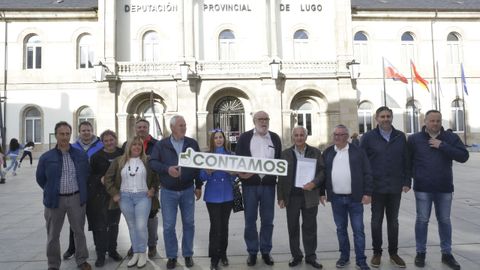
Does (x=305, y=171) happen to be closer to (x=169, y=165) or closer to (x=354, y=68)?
(x=169, y=165)

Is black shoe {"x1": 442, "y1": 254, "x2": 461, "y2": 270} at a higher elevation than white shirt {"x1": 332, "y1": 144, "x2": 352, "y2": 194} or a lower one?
lower

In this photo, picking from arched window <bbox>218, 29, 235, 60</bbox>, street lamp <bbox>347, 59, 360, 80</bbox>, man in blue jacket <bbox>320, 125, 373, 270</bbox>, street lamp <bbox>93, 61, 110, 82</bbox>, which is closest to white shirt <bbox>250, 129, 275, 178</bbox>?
man in blue jacket <bbox>320, 125, 373, 270</bbox>

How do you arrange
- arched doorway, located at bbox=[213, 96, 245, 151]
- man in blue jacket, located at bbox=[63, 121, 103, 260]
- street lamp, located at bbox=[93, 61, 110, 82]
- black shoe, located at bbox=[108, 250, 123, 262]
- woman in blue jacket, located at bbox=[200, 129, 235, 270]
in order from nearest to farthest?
woman in blue jacket, located at bbox=[200, 129, 235, 270], black shoe, located at bbox=[108, 250, 123, 262], man in blue jacket, located at bbox=[63, 121, 103, 260], street lamp, located at bbox=[93, 61, 110, 82], arched doorway, located at bbox=[213, 96, 245, 151]

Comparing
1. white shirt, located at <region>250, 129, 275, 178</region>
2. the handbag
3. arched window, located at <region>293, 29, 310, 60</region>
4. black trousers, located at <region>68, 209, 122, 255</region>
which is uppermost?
arched window, located at <region>293, 29, 310, 60</region>

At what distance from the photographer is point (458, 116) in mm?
27797

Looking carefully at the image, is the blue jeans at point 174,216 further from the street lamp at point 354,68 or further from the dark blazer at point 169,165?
the street lamp at point 354,68

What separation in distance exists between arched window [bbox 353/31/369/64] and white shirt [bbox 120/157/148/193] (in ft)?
78.4

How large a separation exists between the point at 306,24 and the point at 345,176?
2113 cm

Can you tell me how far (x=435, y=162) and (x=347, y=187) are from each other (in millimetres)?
1263

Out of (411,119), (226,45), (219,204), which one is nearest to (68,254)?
(219,204)

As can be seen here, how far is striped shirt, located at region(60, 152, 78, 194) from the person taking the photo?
525 cm

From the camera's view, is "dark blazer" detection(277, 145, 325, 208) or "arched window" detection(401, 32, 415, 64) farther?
"arched window" detection(401, 32, 415, 64)

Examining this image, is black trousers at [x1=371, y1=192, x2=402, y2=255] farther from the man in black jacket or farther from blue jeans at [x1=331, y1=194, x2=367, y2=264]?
the man in black jacket

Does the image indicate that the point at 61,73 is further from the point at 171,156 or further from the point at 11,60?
the point at 171,156
